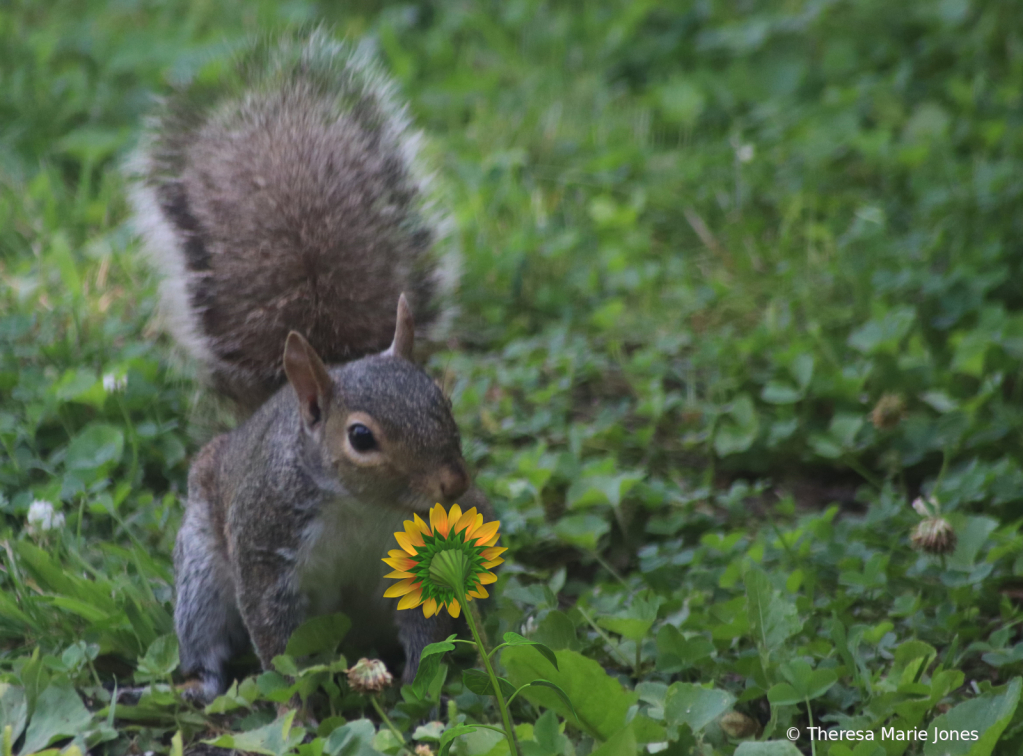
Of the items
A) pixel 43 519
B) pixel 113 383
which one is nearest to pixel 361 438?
pixel 43 519

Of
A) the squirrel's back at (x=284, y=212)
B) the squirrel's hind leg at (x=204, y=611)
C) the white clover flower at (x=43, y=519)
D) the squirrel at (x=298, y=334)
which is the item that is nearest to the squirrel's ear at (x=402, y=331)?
the squirrel at (x=298, y=334)

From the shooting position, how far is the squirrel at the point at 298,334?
1674 mm

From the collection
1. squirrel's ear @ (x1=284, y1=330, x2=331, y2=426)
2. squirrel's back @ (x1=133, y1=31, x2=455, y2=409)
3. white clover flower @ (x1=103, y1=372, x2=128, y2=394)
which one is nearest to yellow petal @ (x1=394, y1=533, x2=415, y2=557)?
squirrel's ear @ (x1=284, y1=330, x2=331, y2=426)

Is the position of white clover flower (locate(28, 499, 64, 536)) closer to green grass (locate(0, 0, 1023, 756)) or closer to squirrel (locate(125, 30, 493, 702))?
green grass (locate(0, 0, 1023, 756))

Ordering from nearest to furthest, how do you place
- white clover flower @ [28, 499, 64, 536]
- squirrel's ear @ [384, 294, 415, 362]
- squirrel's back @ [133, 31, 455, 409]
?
1. squirrel's ear @ [384, 294, 415, 362]
2. white clover flower @ [28, 499, 64, 536]
3. squirrel's back @ [133, 31, 455, 409]

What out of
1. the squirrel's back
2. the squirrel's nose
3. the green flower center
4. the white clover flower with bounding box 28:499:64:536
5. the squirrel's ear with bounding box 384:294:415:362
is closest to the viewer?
the green flower center

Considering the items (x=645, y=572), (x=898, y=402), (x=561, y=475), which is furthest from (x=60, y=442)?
(x=898, y=402)

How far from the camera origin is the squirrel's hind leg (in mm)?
1816

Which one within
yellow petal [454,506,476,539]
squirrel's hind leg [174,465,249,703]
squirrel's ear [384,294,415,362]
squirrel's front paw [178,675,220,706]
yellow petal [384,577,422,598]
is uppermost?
squirrel's ear [384,294,415,362]

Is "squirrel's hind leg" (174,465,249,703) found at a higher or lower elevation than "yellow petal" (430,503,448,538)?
lower

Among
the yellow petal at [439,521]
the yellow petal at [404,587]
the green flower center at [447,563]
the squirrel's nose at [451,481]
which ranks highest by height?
the yellow petal at [439,521]

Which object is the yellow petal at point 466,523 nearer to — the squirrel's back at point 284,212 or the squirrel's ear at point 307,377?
the squirrel's ear at point 307,377

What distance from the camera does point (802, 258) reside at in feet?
10.1

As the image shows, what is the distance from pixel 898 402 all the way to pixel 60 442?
5.64ft
